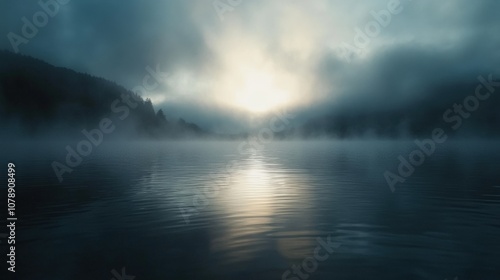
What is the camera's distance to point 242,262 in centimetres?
1533

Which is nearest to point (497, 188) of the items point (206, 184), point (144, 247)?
point (206, 184)

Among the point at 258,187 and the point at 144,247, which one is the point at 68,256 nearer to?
the point at 144,247
